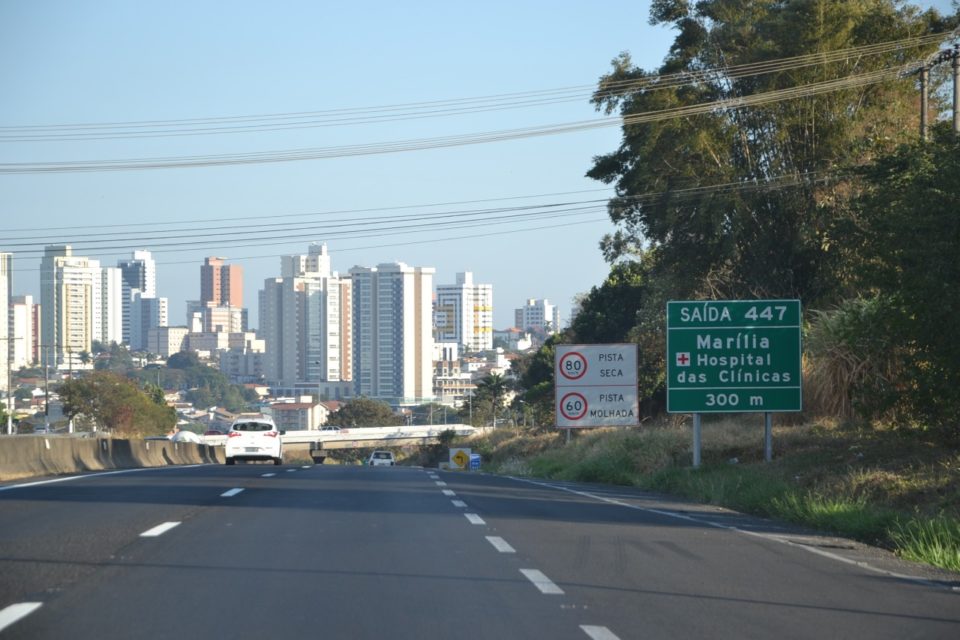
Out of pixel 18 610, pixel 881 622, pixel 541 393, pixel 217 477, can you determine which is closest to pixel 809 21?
pixel 217 477

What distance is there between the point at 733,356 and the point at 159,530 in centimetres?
1428

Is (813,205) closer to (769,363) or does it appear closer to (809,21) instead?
(809,21)

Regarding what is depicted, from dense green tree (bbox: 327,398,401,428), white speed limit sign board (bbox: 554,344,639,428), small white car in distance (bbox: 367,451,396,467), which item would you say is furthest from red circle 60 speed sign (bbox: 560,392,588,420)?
dense green tree (bbox: 327,398,401,428)

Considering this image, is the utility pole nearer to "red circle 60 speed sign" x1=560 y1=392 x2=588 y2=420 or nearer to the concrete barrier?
"red circle 60 speed sign" x1=560 y1=392 x2=588 y2=420

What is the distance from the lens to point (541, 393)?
242 feet

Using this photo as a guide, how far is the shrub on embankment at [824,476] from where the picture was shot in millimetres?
13656

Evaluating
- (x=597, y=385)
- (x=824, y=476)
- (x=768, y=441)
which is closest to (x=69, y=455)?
(x=597, y=385)

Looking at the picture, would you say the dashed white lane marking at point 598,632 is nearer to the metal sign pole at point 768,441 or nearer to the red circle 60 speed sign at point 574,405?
the metal sign pole at point 768,441

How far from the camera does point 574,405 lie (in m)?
35.1

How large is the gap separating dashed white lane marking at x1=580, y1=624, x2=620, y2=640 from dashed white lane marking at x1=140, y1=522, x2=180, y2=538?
5842mm

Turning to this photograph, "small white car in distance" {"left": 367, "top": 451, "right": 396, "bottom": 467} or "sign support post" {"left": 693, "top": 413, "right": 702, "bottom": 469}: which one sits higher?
"sign support post" {"left": 693, "top": 413, "right": 702, "bottom": 469}

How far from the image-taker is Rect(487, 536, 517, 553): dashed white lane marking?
1138 cm

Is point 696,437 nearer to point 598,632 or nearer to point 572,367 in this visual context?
point 572,367

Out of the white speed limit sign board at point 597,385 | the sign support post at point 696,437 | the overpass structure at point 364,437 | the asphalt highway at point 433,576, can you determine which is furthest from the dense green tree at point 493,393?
the asphalt highway at point 433,576
